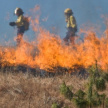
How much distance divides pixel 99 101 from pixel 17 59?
27.0 ft

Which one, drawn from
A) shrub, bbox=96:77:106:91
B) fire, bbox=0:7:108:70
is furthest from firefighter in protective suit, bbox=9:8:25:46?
shrub, bbox=96:77:106:91

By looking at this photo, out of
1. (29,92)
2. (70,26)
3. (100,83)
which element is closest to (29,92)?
(29,92)

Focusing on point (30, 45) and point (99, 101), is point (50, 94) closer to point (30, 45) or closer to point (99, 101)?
point (99, 101)

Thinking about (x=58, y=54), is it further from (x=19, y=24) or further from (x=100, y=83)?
(x=100, y=83)

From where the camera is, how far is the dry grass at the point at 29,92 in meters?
5.76

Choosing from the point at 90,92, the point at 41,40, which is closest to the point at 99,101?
the point at 90,92

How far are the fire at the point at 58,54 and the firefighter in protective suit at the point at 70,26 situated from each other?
537mm

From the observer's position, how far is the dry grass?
18.9 feet

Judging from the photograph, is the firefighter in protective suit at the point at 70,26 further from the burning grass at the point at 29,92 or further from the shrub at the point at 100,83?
the shrub at the point at 100,83

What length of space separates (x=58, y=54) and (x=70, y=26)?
3.36 m

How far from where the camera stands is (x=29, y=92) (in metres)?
6.37

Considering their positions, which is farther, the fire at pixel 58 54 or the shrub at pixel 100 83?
the fire at pixel 58 54

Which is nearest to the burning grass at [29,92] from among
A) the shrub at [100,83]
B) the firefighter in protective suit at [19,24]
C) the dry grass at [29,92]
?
the dry grass at [29,92]

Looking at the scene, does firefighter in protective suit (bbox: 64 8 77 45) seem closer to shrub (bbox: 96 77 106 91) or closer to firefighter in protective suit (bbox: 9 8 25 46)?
firefighter in protective suit (bbox: 9 8 25 46)
